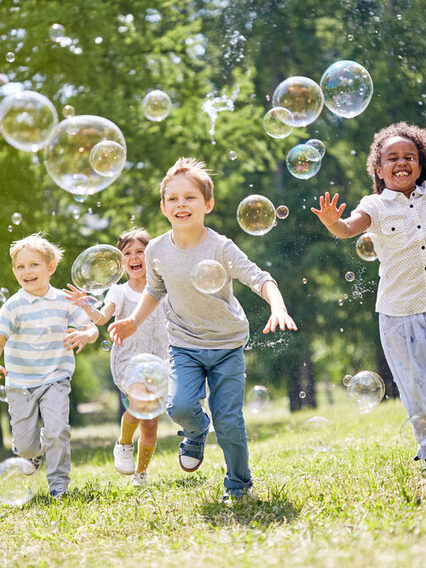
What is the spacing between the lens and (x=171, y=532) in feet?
9.52

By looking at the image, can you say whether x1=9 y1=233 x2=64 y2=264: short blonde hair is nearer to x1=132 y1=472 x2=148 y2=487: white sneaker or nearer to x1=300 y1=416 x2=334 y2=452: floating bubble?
x1=132 y1=472 x2=148 y2=487: white sneaker

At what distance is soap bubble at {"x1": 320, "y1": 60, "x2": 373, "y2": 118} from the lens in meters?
5.06

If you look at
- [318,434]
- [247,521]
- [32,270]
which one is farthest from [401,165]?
[318,434]

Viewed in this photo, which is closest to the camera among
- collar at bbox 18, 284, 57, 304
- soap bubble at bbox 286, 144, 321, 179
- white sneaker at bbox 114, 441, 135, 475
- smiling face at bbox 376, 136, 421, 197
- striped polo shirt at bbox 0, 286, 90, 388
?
smiling face at bbox 376, 136, 421, 197

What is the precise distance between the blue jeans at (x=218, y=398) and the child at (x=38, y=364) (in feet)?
3.01

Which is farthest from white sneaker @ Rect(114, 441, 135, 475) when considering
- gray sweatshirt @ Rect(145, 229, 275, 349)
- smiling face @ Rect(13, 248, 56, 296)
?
gray sweatshirt @ Rect(145, 229, 275, 349)

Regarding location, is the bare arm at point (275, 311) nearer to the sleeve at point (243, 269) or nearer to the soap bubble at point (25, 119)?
the sleeve at point (243, 269)

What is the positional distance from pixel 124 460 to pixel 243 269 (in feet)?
5.72

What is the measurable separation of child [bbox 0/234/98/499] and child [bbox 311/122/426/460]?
1698 mm

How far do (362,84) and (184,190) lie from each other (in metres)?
2.09

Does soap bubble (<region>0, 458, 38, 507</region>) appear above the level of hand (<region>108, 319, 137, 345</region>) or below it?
below

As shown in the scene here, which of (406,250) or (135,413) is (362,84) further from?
(135,413)

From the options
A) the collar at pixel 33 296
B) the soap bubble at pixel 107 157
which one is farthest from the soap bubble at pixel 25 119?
the collar at pixel 33 296

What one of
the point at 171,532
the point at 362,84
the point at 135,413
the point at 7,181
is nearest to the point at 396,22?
the point at 362,84
